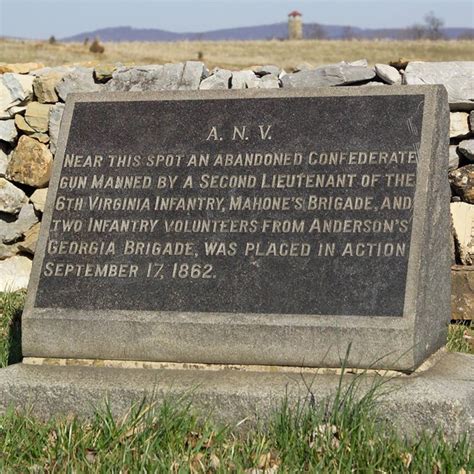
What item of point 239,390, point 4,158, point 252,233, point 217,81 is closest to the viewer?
point 239,390

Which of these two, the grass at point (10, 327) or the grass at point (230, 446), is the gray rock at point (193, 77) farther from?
the grass at point (230, 446)

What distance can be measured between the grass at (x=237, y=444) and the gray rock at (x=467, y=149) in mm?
3531

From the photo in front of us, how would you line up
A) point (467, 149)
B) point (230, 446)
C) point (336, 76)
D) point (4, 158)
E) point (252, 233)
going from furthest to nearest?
point (4, 158) → point (336, 76) → point (467, 149) → point (252, 233) → point (230, 446)

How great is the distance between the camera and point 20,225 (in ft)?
29.0

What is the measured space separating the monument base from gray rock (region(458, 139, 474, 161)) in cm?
287

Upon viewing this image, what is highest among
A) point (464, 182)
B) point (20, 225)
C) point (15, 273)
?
point (464, 182)

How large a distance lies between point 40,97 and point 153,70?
3.26 feet

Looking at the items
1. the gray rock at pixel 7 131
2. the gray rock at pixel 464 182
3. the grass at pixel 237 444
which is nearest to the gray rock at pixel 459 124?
the gray rock at pixel 464 182

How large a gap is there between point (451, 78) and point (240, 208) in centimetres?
319

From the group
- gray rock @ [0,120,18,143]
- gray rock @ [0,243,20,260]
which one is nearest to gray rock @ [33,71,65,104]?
gray rock @ [0,120,18,143]

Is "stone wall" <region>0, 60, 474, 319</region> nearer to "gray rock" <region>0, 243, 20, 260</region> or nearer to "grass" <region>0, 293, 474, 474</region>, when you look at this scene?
"gray rock" <region>0, 243, 20, 260</region>

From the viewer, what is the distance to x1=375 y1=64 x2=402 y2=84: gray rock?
796 cm

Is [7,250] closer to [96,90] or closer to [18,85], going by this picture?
[18,85]

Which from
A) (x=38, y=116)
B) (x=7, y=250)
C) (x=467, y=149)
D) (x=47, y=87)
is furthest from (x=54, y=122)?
(x=467, y=149)
